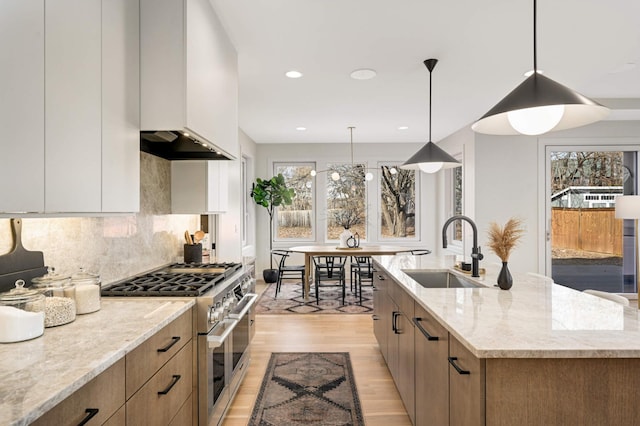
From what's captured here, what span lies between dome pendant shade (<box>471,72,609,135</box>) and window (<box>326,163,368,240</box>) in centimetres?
549

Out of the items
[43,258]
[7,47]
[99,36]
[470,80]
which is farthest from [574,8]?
[43,258]

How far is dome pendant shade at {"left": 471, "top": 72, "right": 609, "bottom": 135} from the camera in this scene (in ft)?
4.92

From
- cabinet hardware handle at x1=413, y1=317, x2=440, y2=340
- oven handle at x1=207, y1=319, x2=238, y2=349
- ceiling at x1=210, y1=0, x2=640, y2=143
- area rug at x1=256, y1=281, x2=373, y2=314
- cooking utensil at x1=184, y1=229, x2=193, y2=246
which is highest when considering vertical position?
ceiling at x1=210, y1=0, x2=640, y2=143

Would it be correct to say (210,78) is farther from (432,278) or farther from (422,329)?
(432,278)

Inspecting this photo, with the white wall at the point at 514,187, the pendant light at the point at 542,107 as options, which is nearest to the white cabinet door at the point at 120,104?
the pendant light at the point at 542,107

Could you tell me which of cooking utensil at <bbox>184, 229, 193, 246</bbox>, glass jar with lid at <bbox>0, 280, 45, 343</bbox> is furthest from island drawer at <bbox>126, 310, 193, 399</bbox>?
cooking utensil at <bbox>184, 229, 193, 246</bbox>

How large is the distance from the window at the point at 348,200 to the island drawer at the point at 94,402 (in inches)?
245

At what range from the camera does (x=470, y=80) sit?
3.70 metres

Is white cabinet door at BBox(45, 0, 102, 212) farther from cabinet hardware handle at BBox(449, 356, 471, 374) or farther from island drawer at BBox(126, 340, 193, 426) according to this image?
cabinet hardware handle at BBox(449, 356, 471, 374)

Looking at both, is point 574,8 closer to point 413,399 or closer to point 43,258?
point 413,399

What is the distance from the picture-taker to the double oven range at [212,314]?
75.7 inches

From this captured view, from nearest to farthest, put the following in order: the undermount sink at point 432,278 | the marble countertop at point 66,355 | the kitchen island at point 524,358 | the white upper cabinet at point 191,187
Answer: the marble countertop at point 66,355
the kitchen island at point 524,358
the undermount sink at point 432,278
the white upper cabinet at point 191,187

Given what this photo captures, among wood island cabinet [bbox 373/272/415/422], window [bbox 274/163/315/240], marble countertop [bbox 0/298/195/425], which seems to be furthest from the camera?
window [bbox 274/163/315/240]

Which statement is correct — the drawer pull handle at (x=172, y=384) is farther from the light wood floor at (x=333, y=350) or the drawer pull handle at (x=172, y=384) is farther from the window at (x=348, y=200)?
the window at (x=348, y=200)
